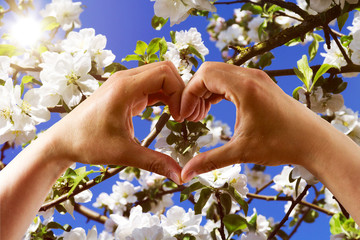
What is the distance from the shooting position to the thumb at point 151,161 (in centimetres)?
90

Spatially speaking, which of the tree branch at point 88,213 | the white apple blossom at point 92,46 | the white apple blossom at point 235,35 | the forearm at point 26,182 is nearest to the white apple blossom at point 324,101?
the white apple blossom at point 92,46

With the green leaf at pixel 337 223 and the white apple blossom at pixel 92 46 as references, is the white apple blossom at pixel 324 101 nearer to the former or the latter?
the green leaf at pixel 337 223

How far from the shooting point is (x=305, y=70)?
4.41ft

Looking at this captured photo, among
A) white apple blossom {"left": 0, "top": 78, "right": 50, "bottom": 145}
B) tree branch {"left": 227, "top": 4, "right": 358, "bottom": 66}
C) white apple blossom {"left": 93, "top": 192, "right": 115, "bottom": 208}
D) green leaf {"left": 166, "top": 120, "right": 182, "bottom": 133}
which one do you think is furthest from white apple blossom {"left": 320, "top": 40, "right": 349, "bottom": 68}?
white apple blossom {"left": 93, "top": 192, "right": 115, "bottom": 208}

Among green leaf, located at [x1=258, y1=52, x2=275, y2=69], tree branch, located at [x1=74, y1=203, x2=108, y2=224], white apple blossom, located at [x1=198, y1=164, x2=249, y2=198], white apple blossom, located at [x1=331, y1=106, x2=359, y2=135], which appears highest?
green leaf, located at [x1=258, y1=52, x2=275, y2=69]

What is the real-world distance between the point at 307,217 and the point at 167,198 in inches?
48.6

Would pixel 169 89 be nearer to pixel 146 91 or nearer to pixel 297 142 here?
pixel 146 91

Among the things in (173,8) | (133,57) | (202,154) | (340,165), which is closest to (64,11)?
(133,57)

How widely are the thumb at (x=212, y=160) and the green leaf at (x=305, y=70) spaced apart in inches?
24.5

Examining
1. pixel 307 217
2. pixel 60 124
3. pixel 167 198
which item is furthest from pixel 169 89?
pixel 307 217

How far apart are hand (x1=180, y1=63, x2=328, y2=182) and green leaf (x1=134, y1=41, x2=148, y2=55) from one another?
0.73m

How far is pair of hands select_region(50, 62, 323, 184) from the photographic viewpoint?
2.84ft

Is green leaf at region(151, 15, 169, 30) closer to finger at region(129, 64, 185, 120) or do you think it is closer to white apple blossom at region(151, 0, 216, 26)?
white apple blossom at region(151, 0, 216, 26)

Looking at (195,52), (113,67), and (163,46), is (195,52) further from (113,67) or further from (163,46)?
(113,67)
